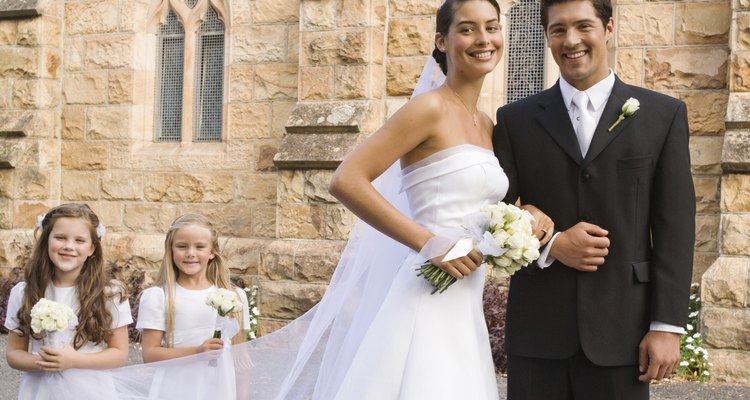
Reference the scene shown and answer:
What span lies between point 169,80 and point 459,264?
7670 millimetres

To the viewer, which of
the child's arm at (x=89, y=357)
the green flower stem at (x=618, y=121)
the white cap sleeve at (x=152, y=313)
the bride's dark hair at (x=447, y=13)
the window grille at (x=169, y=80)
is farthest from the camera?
the window grille at (x=169, y=80)

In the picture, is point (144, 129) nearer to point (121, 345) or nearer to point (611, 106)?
point (121, 345)

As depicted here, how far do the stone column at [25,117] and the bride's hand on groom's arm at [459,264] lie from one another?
7.79 meters

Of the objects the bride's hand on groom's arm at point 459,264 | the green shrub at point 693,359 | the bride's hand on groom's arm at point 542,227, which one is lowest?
the green shrub at point 693,359

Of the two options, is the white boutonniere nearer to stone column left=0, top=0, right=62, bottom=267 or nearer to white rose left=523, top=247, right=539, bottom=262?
white rose left=523, top=247, right=539, bottom=262

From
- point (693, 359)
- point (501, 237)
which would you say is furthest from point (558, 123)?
point (693, 359)

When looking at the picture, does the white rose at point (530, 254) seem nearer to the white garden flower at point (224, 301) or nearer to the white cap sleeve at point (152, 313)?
the white garden flower at point (224, 301)

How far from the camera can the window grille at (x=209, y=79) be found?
998 cm

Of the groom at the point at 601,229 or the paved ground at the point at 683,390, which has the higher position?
the groom at the point at 601,229

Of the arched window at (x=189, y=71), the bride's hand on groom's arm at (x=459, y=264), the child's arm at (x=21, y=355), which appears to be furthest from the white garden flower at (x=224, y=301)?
the arched window at (x=189, y=71)

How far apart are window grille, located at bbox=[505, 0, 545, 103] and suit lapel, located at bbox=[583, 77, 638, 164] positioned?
220 inches

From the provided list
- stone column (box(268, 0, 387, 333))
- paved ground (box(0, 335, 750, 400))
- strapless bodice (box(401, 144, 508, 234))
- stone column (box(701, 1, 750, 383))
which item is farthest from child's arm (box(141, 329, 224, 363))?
stone column (box(701, 1, 750, 383))

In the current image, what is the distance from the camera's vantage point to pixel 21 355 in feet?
13.3

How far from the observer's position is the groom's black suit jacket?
10.0 ft
